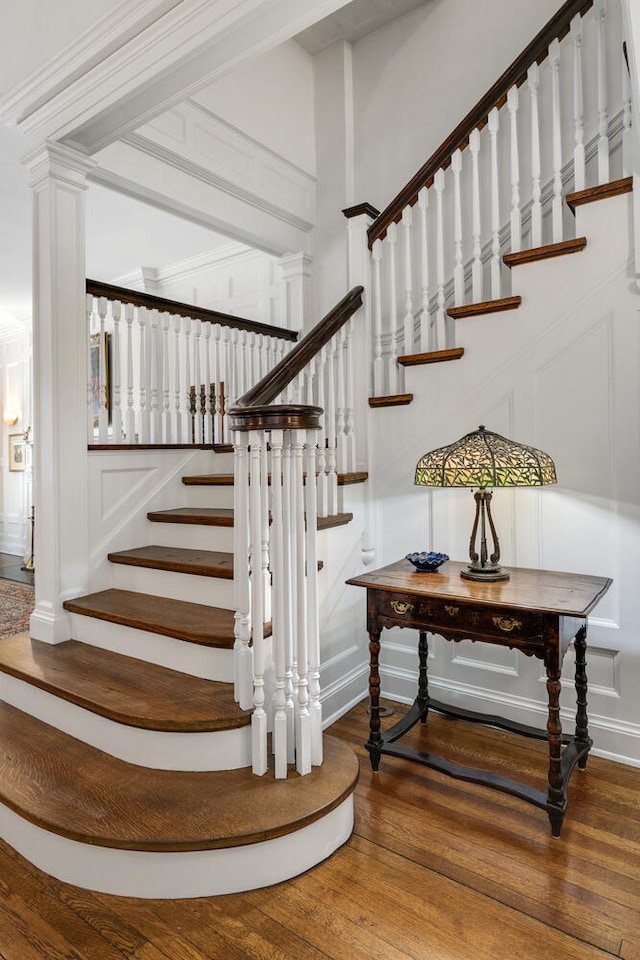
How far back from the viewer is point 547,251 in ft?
7.58

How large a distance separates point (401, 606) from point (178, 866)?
1053 millimetres

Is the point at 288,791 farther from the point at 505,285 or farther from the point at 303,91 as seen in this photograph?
the point at 303,91

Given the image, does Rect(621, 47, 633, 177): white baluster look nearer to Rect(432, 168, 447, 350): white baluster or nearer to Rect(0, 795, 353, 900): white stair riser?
Rect(432, 168, 447, 350): white baluster

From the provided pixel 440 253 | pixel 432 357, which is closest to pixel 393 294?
pixel 440 253

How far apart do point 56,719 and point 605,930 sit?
74.9 inches

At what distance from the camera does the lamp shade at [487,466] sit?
1924mm

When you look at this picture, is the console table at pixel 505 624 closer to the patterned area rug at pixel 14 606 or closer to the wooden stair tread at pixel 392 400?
the wooden stair tread at pixel 392 400

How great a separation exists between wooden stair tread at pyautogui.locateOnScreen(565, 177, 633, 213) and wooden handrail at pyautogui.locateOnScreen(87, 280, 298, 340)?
212 centimetres

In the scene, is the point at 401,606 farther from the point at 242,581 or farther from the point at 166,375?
the point at 166,375

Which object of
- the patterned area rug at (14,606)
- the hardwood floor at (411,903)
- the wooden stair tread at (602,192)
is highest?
the wooden stair tread at (602,192)

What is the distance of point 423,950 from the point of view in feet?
4.47

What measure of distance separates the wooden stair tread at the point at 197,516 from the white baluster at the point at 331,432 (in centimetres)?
51

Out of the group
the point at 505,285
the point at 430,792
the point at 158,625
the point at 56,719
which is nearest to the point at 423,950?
the point at 430,792

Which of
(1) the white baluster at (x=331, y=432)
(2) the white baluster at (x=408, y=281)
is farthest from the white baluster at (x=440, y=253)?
(1) the white baluster at (x=331, y=432)
